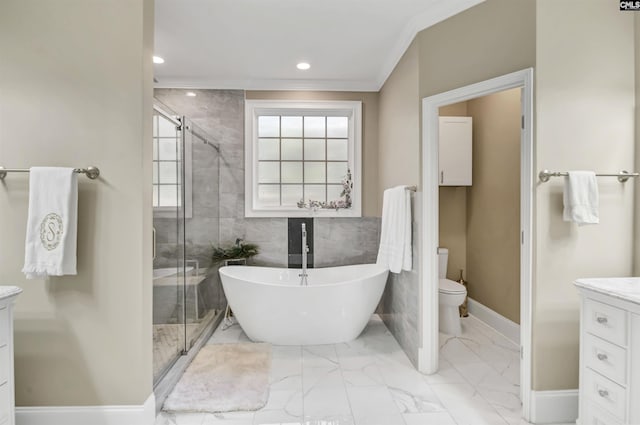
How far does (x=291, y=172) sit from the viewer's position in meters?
3.94

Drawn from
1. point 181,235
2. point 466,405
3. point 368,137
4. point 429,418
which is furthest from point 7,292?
point 368,137

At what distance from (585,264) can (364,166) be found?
229cm

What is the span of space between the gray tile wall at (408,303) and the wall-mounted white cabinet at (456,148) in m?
1.14

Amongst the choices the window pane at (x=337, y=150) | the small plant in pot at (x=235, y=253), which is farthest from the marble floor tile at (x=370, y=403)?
the window pane at (x=337, y=150)

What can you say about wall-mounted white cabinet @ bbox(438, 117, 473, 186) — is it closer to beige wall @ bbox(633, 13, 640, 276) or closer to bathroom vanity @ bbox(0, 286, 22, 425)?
beige wall @ bbox(633, 13, 640, 276)

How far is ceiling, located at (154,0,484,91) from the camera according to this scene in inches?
90.3

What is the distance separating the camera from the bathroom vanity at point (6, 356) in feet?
4.92

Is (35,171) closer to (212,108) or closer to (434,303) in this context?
(212,108)

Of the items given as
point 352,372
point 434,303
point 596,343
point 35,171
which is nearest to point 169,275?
point 35,171

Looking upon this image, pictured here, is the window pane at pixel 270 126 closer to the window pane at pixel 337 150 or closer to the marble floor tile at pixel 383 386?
the window pane at pixel 337 150

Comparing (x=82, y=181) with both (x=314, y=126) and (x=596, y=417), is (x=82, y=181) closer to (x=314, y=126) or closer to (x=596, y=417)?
(x=314, y=126)

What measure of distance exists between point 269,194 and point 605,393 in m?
3.21

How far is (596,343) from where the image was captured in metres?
1.66

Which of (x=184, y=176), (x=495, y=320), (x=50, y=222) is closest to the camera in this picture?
(x=50, y=222)
